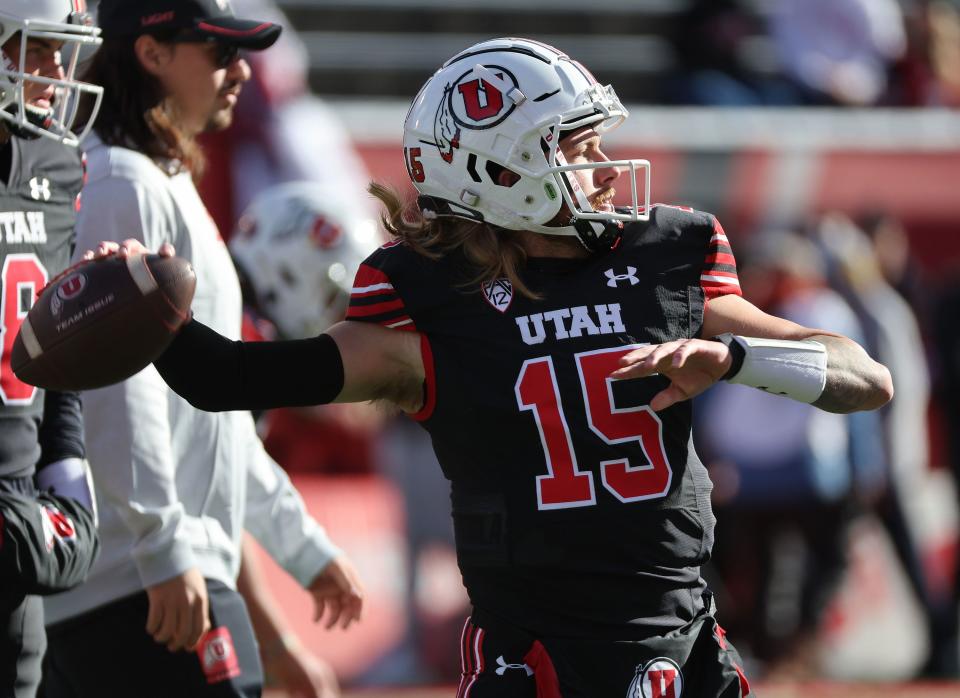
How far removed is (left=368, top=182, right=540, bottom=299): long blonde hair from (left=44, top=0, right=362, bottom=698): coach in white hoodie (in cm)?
58

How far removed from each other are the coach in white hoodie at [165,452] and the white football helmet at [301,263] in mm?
925

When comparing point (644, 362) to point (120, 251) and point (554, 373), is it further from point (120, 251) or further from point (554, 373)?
point (120, 251)

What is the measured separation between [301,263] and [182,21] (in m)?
1.17

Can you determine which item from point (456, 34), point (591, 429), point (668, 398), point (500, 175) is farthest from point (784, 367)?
point (456, 34)

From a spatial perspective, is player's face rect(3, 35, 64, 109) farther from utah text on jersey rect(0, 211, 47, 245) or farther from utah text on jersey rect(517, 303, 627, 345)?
utah text on jersey rect(517, 303, 627, 345)

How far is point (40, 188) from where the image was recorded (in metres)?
3.21

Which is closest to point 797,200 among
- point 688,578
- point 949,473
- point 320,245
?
point 949,473

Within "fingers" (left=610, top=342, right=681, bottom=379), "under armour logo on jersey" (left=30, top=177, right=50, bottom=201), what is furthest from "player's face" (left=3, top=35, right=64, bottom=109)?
"fingers" (left=610, top=342, right=681, bottom=379)

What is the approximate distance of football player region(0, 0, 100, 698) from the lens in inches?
119

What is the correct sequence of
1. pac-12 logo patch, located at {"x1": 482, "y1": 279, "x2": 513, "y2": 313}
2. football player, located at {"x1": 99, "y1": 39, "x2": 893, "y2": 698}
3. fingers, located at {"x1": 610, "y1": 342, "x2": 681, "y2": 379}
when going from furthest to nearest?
pac-12 logo patch, located at {"x1": 482, "y1": 279, "x2": 513, "y2": 313}
football player, located at {"x1": 99, "y1": 39, "x2": 893, "y2": 698}
fingers, located at {"x1": 610, "y1": 342, "x2": 681, "y2": 379}

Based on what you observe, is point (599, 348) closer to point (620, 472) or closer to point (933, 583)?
point (620, 472)

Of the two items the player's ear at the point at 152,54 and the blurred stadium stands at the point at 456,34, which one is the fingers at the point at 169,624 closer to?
the player's ear at the point at 152,54

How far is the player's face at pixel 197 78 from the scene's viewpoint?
12.2 ft

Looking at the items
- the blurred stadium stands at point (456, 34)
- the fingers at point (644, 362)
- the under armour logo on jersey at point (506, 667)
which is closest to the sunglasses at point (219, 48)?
the fingers at point (644, 362)
